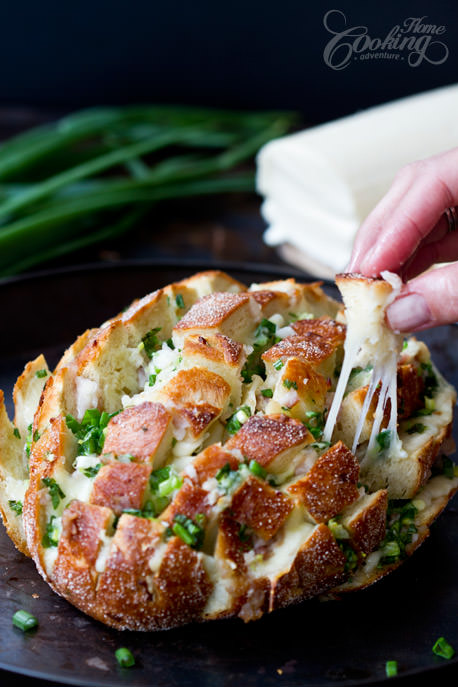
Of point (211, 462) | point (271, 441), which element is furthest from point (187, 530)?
point (271, 441)

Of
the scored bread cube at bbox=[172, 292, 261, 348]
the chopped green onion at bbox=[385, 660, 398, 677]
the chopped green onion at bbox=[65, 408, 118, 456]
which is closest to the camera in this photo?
the chopped green onion at bbox=[385, 660, 398, 677]

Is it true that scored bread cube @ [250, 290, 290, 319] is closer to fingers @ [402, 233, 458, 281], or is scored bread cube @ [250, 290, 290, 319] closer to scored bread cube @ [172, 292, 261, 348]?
scored bread cube @ [172, 292, 261, 348]

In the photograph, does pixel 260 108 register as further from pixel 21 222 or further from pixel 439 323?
→ pixel 439 323

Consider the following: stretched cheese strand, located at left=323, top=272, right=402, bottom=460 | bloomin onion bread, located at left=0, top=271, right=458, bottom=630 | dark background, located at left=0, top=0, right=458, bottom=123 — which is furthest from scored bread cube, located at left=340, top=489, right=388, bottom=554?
dark background, located at left=0, top=0, right=458, bottom=123

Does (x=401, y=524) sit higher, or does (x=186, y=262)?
(x=186, y=262)

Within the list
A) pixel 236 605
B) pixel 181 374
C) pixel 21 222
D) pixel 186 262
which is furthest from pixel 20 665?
pixel 21 222

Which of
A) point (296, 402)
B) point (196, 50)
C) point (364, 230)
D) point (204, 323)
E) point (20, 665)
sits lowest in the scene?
point (20, 665)

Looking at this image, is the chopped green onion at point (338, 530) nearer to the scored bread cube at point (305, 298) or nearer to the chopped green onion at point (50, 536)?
the chopped green onion at point (50, 536)
